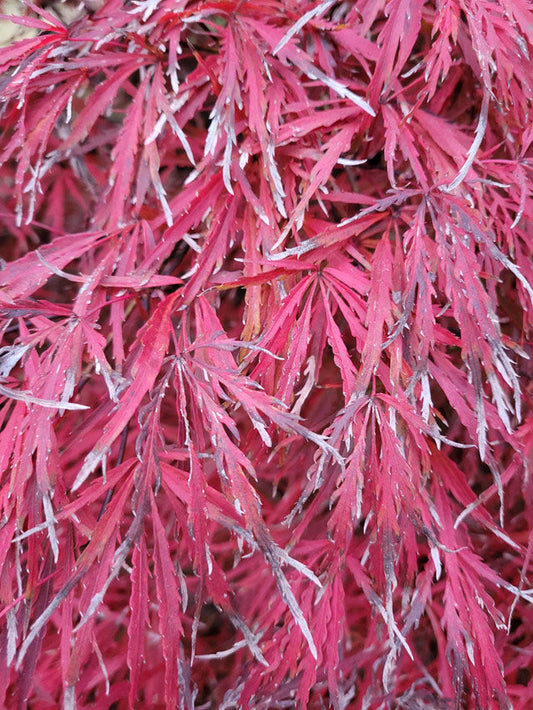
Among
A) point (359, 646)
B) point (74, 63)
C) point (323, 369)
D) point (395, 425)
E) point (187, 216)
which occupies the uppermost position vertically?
point (74, 63)

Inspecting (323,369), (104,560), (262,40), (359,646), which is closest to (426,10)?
(262,40)

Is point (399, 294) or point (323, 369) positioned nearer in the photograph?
point (399, 294)

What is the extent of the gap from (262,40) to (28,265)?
37 cm

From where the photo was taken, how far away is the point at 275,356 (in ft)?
1.85

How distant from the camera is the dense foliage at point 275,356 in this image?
0.57 m

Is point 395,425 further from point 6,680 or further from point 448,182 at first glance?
point 6,680

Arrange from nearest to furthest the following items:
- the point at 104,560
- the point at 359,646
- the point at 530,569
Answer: the point at 104,560 < the point at 530,569 < the point at 359,646

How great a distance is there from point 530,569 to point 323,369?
0.39 meters

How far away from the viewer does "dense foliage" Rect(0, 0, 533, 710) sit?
1.86ft

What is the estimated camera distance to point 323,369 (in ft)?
3.00

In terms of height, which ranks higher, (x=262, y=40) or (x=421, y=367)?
(x=262, y=40)

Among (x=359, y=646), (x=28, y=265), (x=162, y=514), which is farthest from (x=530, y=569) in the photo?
(x=28, y=265)

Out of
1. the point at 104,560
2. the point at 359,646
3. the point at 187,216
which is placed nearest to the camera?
the point at 104,560

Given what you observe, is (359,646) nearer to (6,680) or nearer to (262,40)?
(6,680)
